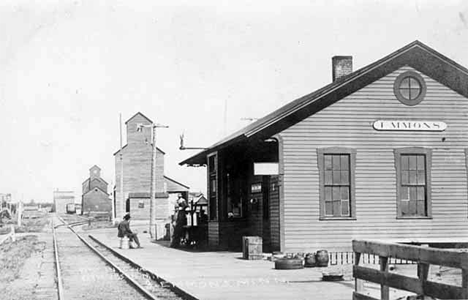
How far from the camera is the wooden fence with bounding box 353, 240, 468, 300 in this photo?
692 centimetres

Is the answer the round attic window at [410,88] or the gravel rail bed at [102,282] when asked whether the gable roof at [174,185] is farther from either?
the round attic window at [410,88]

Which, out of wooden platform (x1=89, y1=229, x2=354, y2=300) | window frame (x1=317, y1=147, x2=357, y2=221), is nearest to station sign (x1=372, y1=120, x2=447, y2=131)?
window frame (x1=317, y1=147, x2=357, y2=221)

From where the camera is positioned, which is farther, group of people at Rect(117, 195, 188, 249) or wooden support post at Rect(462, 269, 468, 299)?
group of people at Rect(117, 195, 188, 249)

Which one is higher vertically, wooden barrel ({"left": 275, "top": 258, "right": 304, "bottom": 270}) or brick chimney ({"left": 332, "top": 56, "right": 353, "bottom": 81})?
brick chimney ({"left": 332, "top": 56, "right": 353, "bottom": 81})

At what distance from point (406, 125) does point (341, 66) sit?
19.0ft

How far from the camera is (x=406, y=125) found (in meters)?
19.9

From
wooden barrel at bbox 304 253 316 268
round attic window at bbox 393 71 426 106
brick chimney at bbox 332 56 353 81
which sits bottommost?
wooden barrel at bbox 304 253 316 268

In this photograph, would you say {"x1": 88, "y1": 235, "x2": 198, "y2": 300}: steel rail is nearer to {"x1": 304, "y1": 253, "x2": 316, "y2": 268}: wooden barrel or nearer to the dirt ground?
the dirt ground

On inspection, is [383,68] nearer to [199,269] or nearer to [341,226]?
[341,226]

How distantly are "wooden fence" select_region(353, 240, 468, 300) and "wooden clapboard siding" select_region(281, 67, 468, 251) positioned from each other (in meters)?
9.54

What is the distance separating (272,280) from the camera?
46.3ft

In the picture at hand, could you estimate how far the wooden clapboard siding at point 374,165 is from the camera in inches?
762

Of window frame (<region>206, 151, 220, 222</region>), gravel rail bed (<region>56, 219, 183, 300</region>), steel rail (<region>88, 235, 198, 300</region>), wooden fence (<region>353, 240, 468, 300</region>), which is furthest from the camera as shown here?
window frame (<region>206, 151, 220, 222</region>)

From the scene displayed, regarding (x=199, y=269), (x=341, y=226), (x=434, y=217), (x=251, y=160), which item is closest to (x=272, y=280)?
(x=199, y=269)
